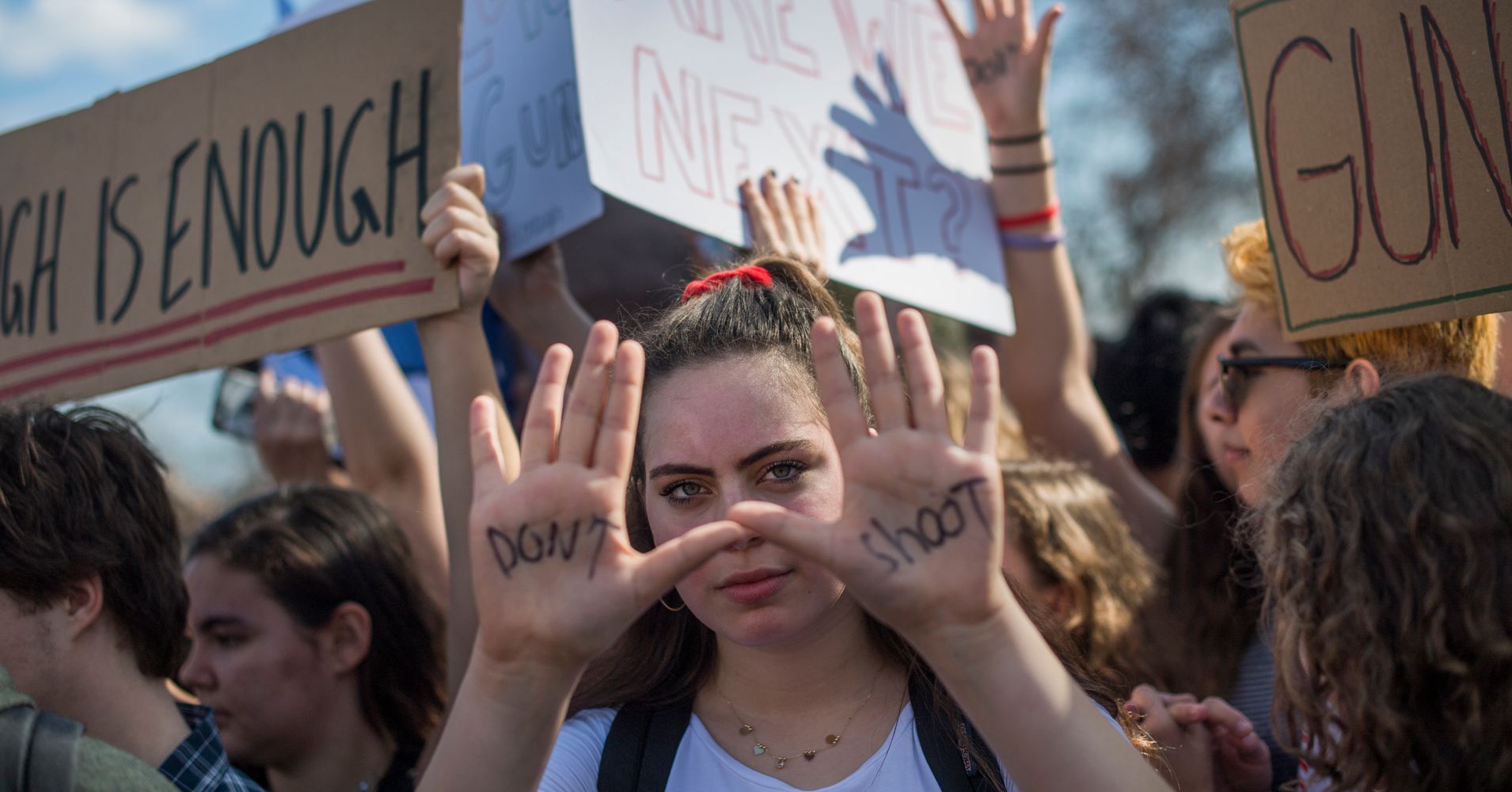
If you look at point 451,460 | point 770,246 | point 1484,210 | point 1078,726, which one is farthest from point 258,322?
point 1484,210

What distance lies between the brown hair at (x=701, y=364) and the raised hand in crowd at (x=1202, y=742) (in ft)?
0.84

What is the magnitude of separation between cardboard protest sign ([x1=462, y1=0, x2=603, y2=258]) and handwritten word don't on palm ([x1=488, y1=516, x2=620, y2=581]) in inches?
50.3

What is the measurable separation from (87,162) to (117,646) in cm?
120

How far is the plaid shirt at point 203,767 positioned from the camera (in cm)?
209

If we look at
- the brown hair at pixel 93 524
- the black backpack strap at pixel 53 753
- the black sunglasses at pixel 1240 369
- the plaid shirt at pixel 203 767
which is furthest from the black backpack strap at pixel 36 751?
the black sunglasses at pixel 1240 369

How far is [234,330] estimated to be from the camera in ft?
8.36

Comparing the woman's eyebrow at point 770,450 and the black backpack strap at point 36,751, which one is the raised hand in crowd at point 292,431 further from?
the woman's eyebrow at point 770,450

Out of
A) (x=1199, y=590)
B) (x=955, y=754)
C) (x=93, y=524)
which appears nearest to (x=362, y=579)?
(x=93, y=524)

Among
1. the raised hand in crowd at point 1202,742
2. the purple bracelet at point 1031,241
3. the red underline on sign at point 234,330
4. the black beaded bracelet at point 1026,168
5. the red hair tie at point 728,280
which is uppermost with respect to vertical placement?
the black beaded bracelet at point 1026,168

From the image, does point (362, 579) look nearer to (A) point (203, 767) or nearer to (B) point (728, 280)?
(A) point (203, 767)

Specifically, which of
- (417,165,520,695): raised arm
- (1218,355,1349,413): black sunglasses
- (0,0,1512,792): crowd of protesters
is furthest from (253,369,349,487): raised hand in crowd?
(1218,355,1349,413): black sunglasses

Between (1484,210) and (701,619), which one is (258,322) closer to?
(701,619)

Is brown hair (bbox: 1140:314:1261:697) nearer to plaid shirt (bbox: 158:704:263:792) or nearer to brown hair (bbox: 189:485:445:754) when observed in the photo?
brown hair (bbox: 189:485:445:754)

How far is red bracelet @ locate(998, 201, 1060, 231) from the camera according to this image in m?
3.28
